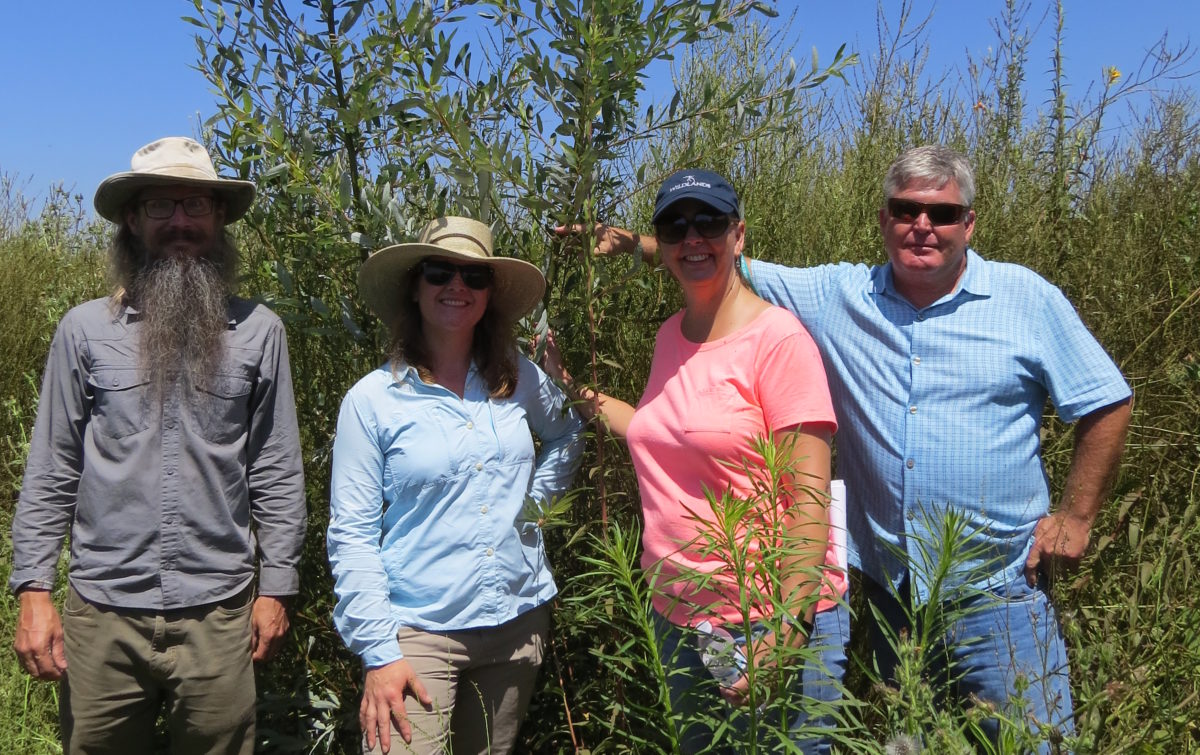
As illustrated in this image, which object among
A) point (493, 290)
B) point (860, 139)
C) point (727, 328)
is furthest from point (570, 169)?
point (860, 139)

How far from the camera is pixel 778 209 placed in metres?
3.85

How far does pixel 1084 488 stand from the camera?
8.14 ft

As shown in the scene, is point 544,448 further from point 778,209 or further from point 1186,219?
point 1186,219

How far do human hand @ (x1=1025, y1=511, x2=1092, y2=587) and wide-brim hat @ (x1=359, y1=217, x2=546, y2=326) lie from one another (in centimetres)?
150

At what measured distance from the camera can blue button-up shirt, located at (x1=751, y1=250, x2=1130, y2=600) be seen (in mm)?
2436

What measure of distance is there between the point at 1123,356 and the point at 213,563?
10.8 feet

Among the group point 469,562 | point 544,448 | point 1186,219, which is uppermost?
point 1186,219

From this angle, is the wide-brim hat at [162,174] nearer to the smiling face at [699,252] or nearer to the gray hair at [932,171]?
the smiling face at [699,252]

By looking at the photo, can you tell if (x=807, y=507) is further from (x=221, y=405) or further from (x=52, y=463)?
(x=52, y=463)

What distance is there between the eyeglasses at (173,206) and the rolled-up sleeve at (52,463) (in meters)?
0.40

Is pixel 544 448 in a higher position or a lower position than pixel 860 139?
lower

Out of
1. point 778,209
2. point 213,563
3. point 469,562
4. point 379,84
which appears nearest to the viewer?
point 469,562

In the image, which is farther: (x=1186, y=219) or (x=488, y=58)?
(x=1186, y=219)

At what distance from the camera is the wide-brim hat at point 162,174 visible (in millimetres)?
2658
